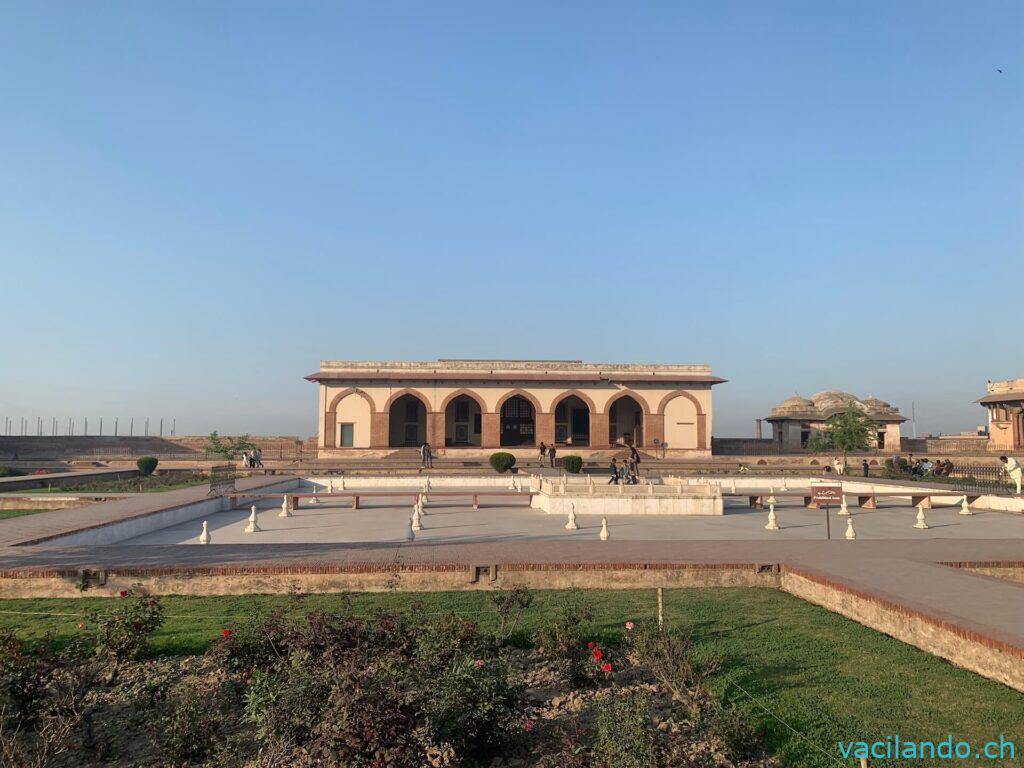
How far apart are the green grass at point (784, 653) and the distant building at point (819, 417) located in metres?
40.2

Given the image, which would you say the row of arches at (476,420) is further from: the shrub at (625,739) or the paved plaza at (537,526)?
the shrub at (625,739)

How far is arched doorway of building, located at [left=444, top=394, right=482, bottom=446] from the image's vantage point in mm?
44469

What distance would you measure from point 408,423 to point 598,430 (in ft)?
44.8

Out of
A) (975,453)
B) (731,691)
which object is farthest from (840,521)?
(975,453)

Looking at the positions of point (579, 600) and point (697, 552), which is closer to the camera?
point (579, 600)

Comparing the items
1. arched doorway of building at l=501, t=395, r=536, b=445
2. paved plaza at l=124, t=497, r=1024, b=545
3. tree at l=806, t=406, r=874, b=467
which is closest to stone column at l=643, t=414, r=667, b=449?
tree at l=806, t=406, r=874, b=467

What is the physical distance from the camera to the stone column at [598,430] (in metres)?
38.6

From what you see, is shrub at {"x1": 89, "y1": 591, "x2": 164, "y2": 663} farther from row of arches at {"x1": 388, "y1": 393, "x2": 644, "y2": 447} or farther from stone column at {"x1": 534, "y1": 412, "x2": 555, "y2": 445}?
row of arches at {"x1": 388, "y1": 393, "x2": 644, "y2": 447}

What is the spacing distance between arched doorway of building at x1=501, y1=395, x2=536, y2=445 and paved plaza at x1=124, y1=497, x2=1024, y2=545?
78.7ft

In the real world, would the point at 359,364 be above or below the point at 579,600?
above

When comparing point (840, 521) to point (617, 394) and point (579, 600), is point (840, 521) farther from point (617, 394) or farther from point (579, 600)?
point (617, 394)

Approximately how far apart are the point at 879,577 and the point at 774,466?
94.2 ft

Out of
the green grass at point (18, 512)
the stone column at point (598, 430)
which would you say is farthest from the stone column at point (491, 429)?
the green grass at point (18, 512)

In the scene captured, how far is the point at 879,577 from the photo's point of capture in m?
8.01
